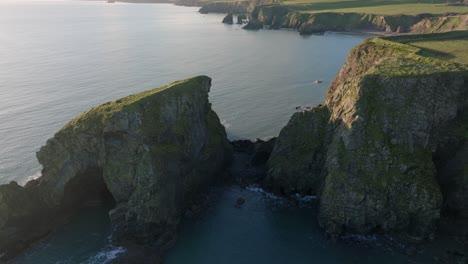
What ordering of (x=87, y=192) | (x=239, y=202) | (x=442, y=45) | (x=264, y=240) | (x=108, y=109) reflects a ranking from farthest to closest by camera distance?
(x=442, y=45), (x=239, y=202), (x=87, y=192), (x=108, y=109), (x=264, y=240)

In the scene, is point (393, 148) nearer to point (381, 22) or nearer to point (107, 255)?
point (107, 255)

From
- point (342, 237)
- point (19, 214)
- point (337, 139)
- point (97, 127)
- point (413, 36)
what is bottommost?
point (342, 237)

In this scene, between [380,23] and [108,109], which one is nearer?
[108,109]

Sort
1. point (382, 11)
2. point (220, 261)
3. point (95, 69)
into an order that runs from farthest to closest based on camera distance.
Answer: point (382, 11), point (95, 69), point (220, 261)

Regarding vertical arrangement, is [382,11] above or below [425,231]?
above

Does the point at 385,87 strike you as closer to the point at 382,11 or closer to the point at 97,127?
the point at 97,127

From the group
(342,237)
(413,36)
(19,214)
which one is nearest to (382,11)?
(413,36)

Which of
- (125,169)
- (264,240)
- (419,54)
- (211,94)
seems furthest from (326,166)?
(211,94)

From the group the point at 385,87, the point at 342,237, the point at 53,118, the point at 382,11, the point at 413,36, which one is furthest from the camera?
the point at 382,11
